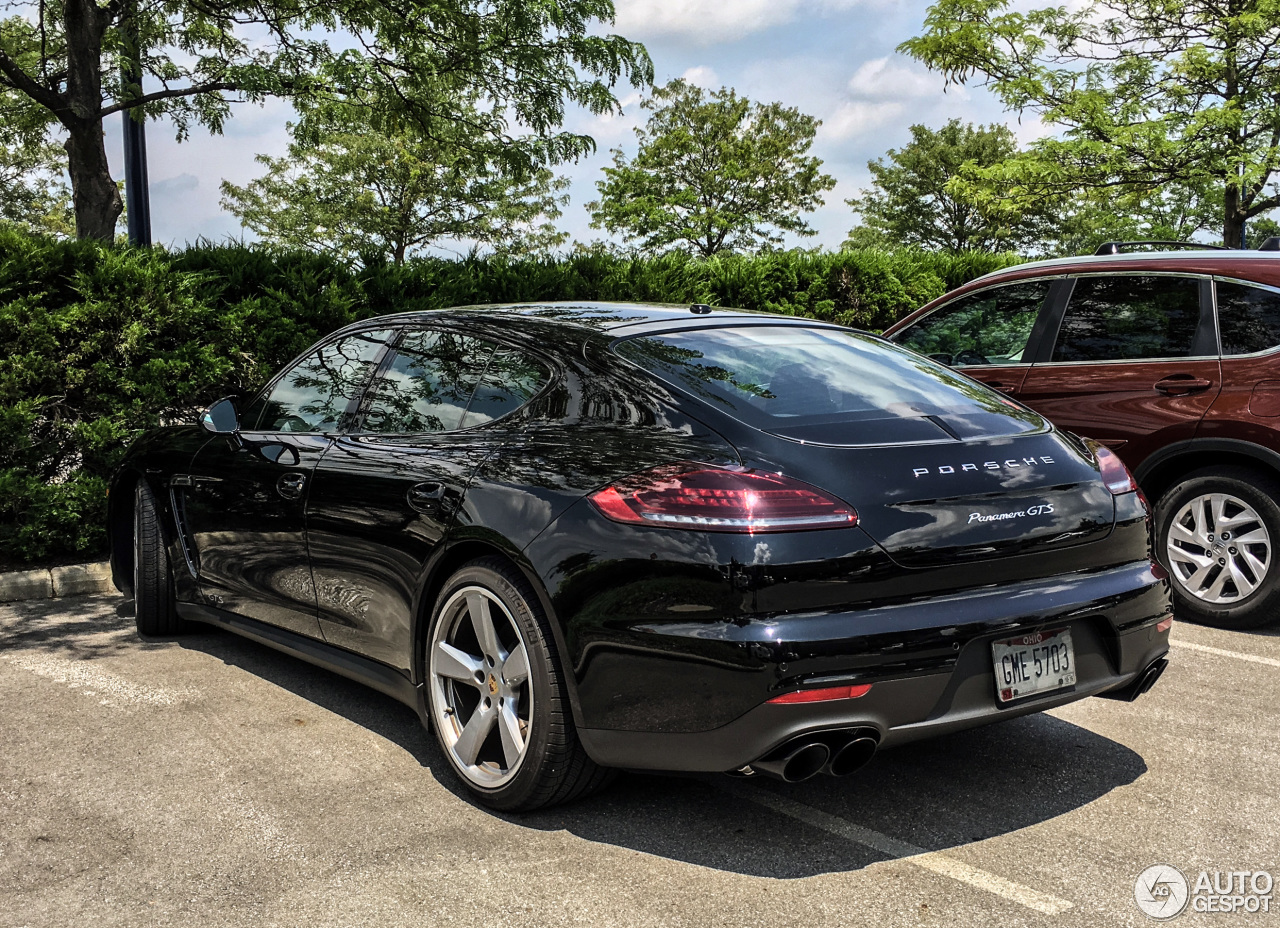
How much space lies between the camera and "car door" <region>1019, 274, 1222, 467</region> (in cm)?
579

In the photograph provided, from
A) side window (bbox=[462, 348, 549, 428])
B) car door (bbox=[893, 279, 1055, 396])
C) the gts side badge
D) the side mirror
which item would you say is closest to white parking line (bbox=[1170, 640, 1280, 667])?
car door (bbox=[893, 279, 1055, 396])

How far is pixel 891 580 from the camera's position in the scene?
2.96 m

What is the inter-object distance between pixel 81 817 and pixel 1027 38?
22222 millimetres

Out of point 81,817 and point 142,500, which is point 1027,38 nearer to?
point 142,500

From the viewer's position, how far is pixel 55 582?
6.71m

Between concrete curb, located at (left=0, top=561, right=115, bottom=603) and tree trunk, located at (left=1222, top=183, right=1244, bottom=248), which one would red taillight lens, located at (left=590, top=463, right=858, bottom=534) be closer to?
concrete curb, located at (left=0, top=561, right=115, bottom=603)

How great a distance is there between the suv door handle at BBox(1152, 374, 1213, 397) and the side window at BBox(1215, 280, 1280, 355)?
7.4 inches

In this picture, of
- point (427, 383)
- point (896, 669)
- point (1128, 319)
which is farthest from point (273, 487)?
point (1128, 319)

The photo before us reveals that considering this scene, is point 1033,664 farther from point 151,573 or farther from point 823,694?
point 151,573

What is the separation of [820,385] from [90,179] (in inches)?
344

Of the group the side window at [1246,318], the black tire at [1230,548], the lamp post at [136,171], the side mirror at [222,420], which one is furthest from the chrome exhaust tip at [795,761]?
the lamp post at [136,171]

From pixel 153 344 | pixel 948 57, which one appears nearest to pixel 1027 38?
pixel 948 57

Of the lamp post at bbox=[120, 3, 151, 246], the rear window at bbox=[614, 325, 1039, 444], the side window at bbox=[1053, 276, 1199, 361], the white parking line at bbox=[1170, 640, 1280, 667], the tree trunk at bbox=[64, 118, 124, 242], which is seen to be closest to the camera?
the rear window at bbox=[614, 325, 1039, 444]

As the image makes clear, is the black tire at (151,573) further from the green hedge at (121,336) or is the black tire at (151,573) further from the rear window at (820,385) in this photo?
the rear window at (820,385)
